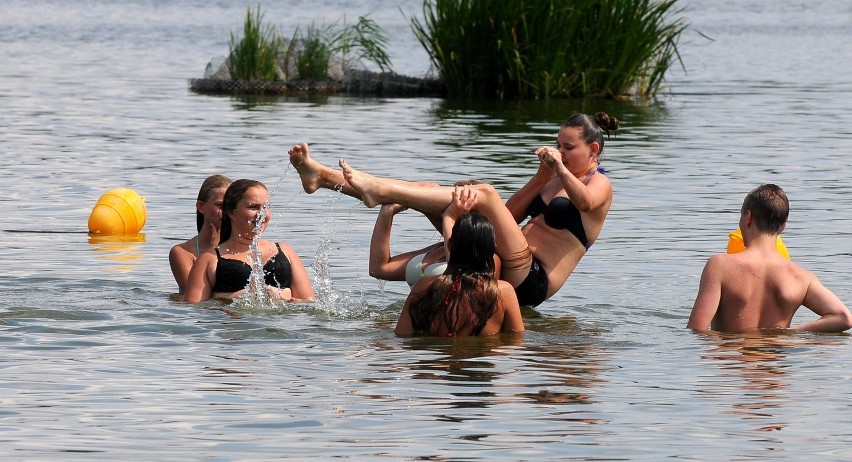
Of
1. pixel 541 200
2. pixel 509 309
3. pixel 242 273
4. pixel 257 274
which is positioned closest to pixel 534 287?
pixel 541 200

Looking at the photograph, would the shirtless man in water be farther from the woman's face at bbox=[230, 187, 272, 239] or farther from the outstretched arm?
the woman's face at bbox=[230, 187, 272, 239]

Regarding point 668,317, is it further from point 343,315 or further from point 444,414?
point 444,414

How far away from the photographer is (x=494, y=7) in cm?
2623

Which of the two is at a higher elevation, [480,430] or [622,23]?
[622,23]

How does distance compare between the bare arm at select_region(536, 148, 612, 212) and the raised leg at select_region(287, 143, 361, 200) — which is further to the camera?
the raised leg at select_region(287, 143, 361, 200)

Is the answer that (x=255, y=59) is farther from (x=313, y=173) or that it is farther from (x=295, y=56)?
(x=313, y=173)

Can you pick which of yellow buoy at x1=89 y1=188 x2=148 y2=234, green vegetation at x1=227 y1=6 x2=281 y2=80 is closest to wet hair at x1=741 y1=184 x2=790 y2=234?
yellow buoy at x1=89 y1=188 x2=148 y2=234

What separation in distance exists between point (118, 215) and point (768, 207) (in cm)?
701

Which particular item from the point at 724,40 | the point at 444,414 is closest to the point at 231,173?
the point at 444,414

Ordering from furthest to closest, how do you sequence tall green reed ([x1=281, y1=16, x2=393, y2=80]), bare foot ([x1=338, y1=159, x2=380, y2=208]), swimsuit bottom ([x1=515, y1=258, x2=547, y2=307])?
tall green reed ([x1=281, y1=16, x2=393, y2=80]) < swimsuit bottom ([x1=515, y1=258, x2=547, y2=307]) < bare foot ([x1=338, y1=159, x2=380, y2=208])

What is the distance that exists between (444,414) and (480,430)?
1.15 ft

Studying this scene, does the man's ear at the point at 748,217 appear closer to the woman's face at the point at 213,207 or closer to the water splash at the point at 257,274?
the water splash at the point at 257,274

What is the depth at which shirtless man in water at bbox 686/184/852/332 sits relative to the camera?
8812mm

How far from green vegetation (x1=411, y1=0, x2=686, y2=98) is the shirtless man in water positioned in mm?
17005
